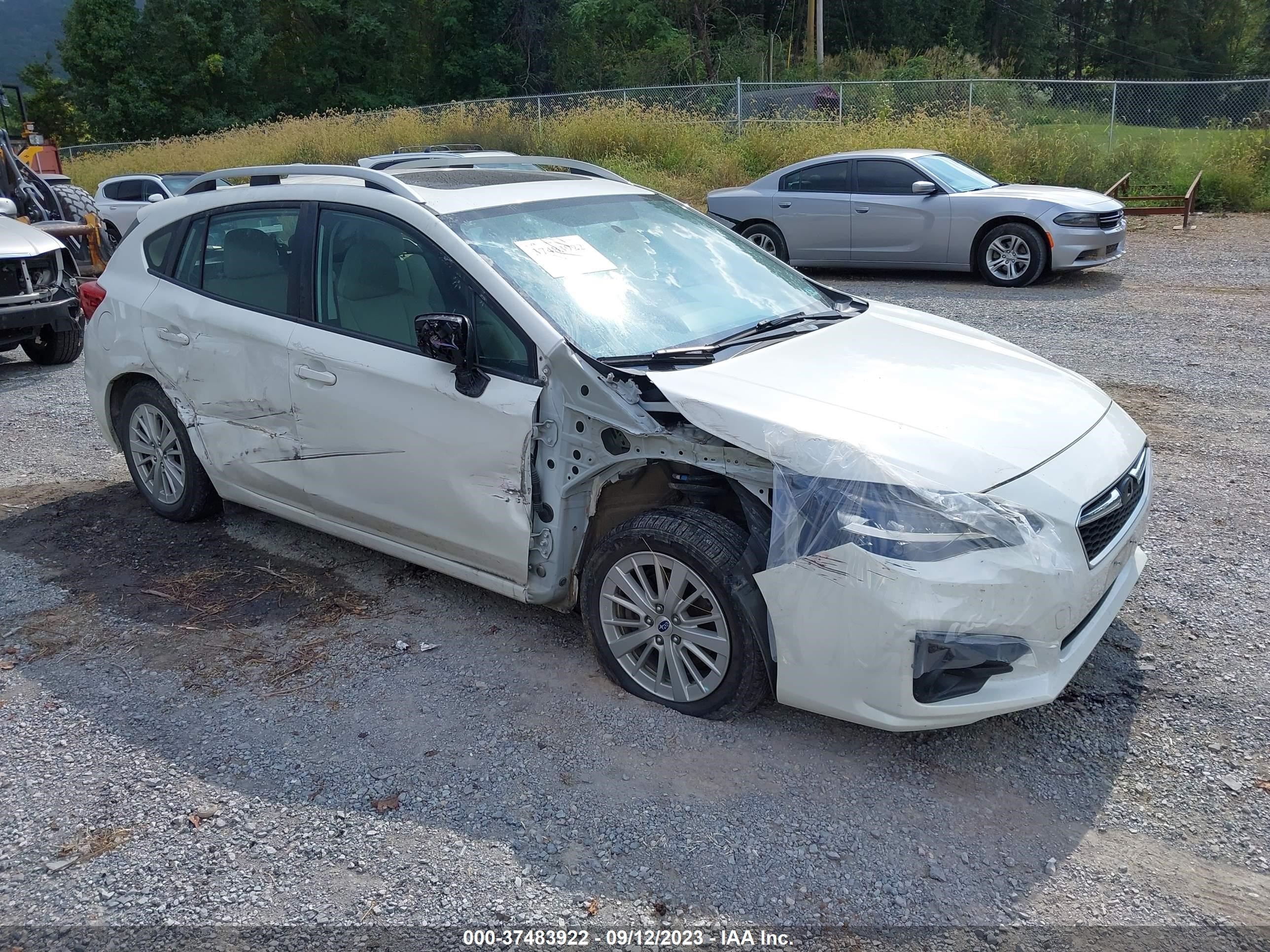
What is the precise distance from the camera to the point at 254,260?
4.77m

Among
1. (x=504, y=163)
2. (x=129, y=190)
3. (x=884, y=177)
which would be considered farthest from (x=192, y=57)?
(x=504, y=163)

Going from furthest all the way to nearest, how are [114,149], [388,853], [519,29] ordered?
[519,29] < [114,149] < [388,853]

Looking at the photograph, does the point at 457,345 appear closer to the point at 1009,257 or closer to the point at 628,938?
the point at 628,938

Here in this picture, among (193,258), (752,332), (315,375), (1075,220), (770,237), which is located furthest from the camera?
(770,237)

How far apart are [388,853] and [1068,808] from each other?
2.00 m

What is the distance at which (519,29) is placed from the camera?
149ft

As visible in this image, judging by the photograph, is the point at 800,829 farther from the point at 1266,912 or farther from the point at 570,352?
the point at 570,352

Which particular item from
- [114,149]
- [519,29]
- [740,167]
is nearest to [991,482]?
[740,167]

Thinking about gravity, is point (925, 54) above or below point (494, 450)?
above

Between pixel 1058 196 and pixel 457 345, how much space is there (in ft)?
33.3

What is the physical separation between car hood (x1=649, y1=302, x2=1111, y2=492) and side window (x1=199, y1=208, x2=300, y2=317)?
1942 millimetres

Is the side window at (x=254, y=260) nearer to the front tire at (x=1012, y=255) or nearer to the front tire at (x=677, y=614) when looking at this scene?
the front tire at (x=677, y=614)

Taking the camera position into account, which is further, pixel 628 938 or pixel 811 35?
pixel 811 35

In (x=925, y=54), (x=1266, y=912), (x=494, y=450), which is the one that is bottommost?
(x=1266, y=912)
